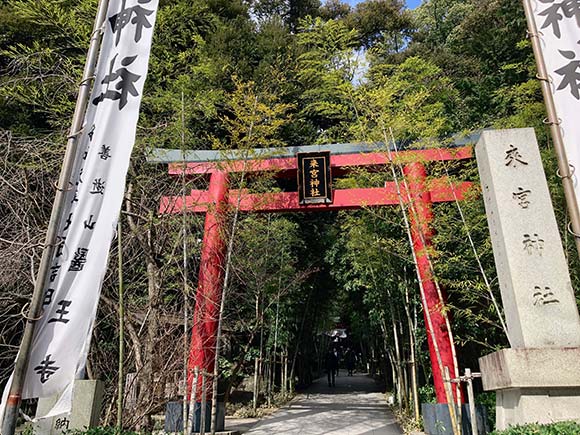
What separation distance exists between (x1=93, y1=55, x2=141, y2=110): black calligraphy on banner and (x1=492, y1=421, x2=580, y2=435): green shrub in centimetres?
343

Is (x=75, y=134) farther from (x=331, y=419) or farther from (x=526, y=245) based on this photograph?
(x=331, y=419)

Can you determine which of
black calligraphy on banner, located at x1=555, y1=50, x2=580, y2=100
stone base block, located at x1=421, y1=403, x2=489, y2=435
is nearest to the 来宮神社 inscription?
black calligraphy on banner, located at x1=555, y1=50, x2=580, y2=100

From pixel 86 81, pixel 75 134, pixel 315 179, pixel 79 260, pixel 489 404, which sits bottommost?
pixel 489 404

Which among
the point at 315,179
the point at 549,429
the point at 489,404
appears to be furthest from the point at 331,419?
the point at 549,429

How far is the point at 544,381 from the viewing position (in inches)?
111

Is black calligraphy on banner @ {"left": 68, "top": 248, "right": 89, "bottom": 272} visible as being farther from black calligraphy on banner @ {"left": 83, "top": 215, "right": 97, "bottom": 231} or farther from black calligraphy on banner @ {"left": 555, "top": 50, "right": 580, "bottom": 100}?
black calligraphy on banner @ {"left": 555, "top": 50, "right": 580, "bottom": 100}

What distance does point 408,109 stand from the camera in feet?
22.3

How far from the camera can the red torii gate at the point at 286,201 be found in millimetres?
6090

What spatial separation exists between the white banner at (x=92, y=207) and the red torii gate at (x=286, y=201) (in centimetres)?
270

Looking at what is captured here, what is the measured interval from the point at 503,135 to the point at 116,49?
3302 millimetres

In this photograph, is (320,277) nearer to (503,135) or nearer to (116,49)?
(503,135)

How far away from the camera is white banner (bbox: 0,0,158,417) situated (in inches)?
96.7

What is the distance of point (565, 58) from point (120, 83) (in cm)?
331

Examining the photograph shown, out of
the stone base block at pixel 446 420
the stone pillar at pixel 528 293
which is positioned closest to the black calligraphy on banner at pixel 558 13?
the stone pillar at pixel 528 293
